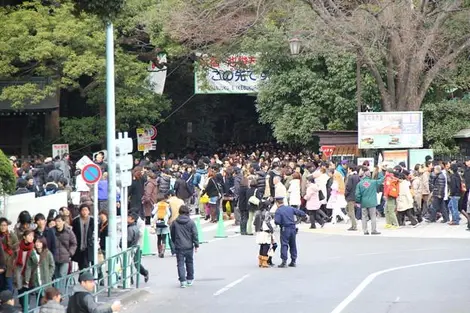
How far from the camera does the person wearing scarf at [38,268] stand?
16.1m

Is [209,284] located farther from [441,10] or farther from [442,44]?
[442,44]

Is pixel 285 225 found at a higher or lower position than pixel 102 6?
lower

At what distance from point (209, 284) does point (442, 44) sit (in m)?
21.0

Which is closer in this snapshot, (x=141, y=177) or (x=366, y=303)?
(x=366, y=303)

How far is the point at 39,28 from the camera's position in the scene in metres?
38.8

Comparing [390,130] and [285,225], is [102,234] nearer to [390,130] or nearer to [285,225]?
[285,225]

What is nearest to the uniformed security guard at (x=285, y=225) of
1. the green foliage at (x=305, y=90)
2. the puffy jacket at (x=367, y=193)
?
the puffy jacket at (x=367, y=193)

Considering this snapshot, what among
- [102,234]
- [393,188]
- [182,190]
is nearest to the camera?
[102,234]

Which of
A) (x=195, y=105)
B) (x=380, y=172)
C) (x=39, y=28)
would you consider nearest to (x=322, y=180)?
(x=380, y=172)

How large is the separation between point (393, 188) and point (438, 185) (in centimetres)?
174

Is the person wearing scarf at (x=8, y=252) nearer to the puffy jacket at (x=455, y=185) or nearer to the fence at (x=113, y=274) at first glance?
the fence at (x=113, y=274)

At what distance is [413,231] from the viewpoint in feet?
92.8

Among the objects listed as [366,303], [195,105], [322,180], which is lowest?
[366,303]

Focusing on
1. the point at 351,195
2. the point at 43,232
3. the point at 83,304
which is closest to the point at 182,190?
the point at 351,195
